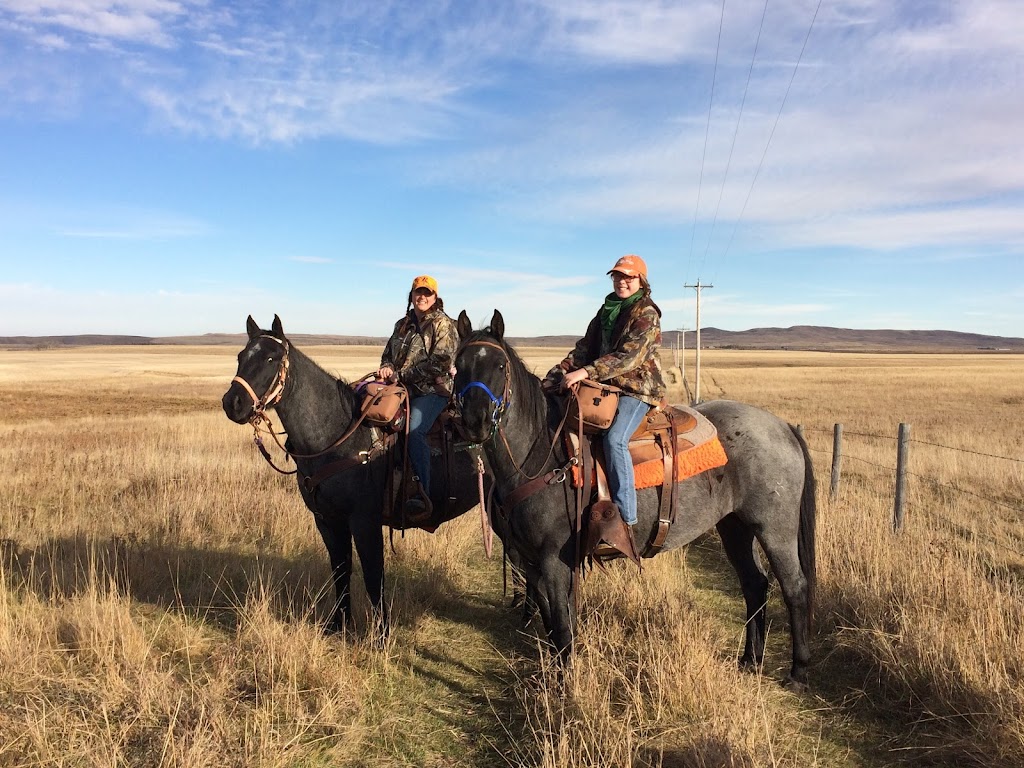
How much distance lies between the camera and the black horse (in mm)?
4746

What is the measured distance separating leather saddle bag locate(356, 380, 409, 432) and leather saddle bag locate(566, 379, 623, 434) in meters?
1.55

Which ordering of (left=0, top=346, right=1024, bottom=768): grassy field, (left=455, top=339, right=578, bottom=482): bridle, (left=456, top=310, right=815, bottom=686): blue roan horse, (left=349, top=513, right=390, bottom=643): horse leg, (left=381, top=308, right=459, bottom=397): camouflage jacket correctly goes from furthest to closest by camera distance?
(left=381, top=308, right=459, bottom=397): camouflage jacket → (left=349, top=513, right=390, bottom=643): horse leg → (left=456, top=310, right=815, bottom=686): blue roan horse → (left=455, top=339, right=578, bottom=482): bridle → (left=0, top=346, right=1024, bottom=768): grassy field

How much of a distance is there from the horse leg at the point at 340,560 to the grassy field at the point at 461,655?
7.7 inches

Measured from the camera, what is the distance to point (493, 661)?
194 inches

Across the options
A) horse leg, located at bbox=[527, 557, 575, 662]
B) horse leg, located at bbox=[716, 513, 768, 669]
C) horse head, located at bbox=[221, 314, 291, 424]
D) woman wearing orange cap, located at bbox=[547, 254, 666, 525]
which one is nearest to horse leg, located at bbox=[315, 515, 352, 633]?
horse head, located at bbox=[221, 314, 291, 424]

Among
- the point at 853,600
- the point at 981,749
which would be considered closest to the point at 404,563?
the point at 853,600

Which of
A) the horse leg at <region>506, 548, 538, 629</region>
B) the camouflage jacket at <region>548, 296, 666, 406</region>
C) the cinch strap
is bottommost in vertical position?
the horse leg at <region>506, 548, 538, 629</region>

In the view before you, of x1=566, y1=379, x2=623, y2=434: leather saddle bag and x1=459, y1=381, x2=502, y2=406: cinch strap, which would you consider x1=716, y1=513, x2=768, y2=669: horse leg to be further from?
x1=459, y1=381, x2=502, y2=406: cinch strap

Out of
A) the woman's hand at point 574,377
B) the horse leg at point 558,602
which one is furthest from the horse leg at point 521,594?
the woman's hand at point 574,377

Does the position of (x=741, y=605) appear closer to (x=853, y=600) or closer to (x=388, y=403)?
(x=853, y=600)

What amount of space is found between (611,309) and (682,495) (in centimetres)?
Answer: 145

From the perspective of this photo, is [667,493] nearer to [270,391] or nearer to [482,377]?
[482,377]

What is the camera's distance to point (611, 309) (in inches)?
179

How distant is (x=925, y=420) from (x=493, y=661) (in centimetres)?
2332
